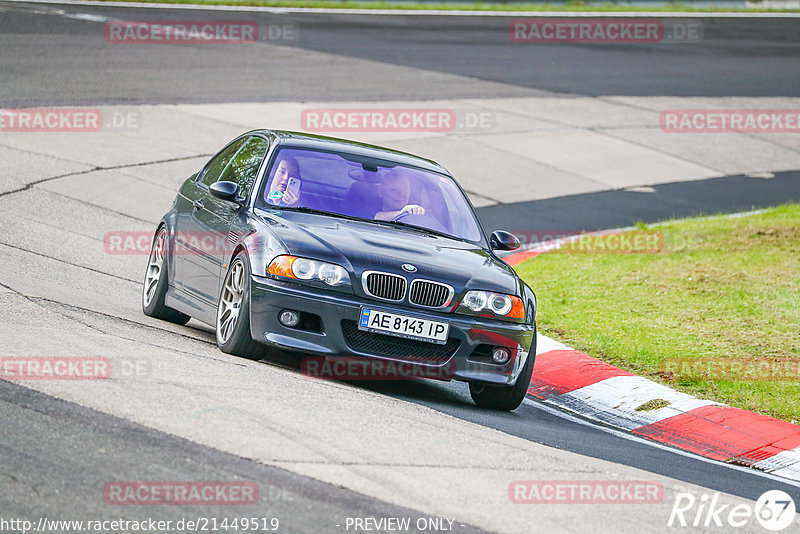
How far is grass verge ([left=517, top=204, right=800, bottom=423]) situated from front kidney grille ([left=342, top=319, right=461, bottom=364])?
241cm

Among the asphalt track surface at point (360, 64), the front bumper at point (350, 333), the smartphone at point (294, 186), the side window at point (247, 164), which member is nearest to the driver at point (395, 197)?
the smartphone at point (294, 186)

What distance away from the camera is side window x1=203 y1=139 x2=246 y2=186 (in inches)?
382

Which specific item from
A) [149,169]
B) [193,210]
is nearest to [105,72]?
[149,169]

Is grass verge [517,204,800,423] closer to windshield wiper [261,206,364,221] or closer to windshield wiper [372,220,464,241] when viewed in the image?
windshield wiper [372,220,464,241]

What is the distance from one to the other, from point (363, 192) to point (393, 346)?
1.53 m

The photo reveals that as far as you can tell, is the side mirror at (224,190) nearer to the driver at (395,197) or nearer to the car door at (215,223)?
the car door at (215,223)

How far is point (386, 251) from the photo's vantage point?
7.89 m

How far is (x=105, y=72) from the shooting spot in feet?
69.7

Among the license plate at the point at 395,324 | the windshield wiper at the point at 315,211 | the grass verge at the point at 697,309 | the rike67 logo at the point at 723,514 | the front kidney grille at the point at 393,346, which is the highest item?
the windshield wiper at the point at 315,211

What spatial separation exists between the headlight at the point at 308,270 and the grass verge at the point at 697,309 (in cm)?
304

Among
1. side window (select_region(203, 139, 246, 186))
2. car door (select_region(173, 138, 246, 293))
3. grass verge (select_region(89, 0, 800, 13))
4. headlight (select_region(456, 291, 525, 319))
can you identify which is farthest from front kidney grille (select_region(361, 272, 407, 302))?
grass verge (select_region(89, 0, 800, 13))

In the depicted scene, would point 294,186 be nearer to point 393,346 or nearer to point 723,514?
point 393,346

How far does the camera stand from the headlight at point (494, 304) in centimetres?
785

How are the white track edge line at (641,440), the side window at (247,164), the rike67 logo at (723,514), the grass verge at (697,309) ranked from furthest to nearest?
the grass verge at (697,309), the side window at (247,164), the white track edge line at (641,440), the rike67 logo at (723,514)
